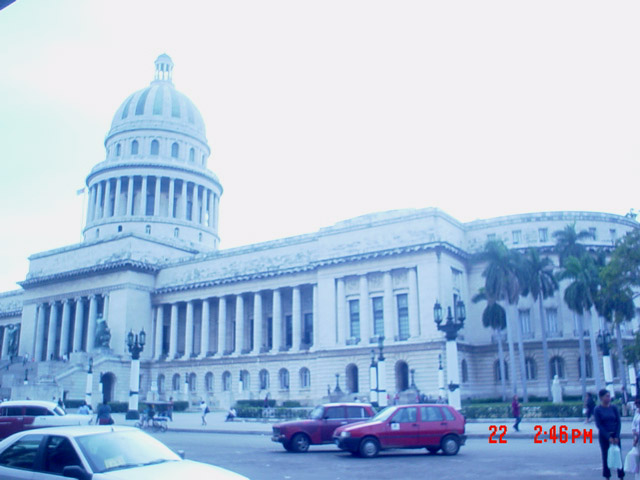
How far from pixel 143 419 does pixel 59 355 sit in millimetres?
42020

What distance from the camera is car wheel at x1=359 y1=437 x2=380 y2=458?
20625mm

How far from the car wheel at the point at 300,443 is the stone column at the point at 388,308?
1299 inches

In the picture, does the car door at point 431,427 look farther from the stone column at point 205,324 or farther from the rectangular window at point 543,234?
the stone column at point 205,324

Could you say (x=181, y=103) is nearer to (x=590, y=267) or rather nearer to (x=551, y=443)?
(x=590, y=267)

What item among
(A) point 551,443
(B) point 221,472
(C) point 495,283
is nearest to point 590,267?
(C) point 495,283

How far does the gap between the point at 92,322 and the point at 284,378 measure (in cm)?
2367

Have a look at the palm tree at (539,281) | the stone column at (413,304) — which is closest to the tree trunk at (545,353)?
the palm tree at (539,281)

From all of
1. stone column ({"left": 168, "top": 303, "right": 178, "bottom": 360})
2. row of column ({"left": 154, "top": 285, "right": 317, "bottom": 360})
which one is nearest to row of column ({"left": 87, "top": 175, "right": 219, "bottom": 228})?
stone column ({"left": 168, "top": 303, "right": 178, "bottom": 360})

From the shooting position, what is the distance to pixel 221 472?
8.85 m

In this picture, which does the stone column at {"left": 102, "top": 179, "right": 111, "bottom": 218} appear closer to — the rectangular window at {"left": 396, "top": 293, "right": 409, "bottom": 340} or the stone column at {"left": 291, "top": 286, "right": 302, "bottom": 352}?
the stone column at {"left": 291, "top": 286, "right": 302, "bottom": 352}

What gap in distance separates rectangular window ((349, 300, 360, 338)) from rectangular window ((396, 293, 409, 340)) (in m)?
4.17

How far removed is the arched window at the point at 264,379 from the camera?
64688 millimetres

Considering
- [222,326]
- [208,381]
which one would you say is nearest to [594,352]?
[222,326]

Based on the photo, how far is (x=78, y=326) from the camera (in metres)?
72.5
